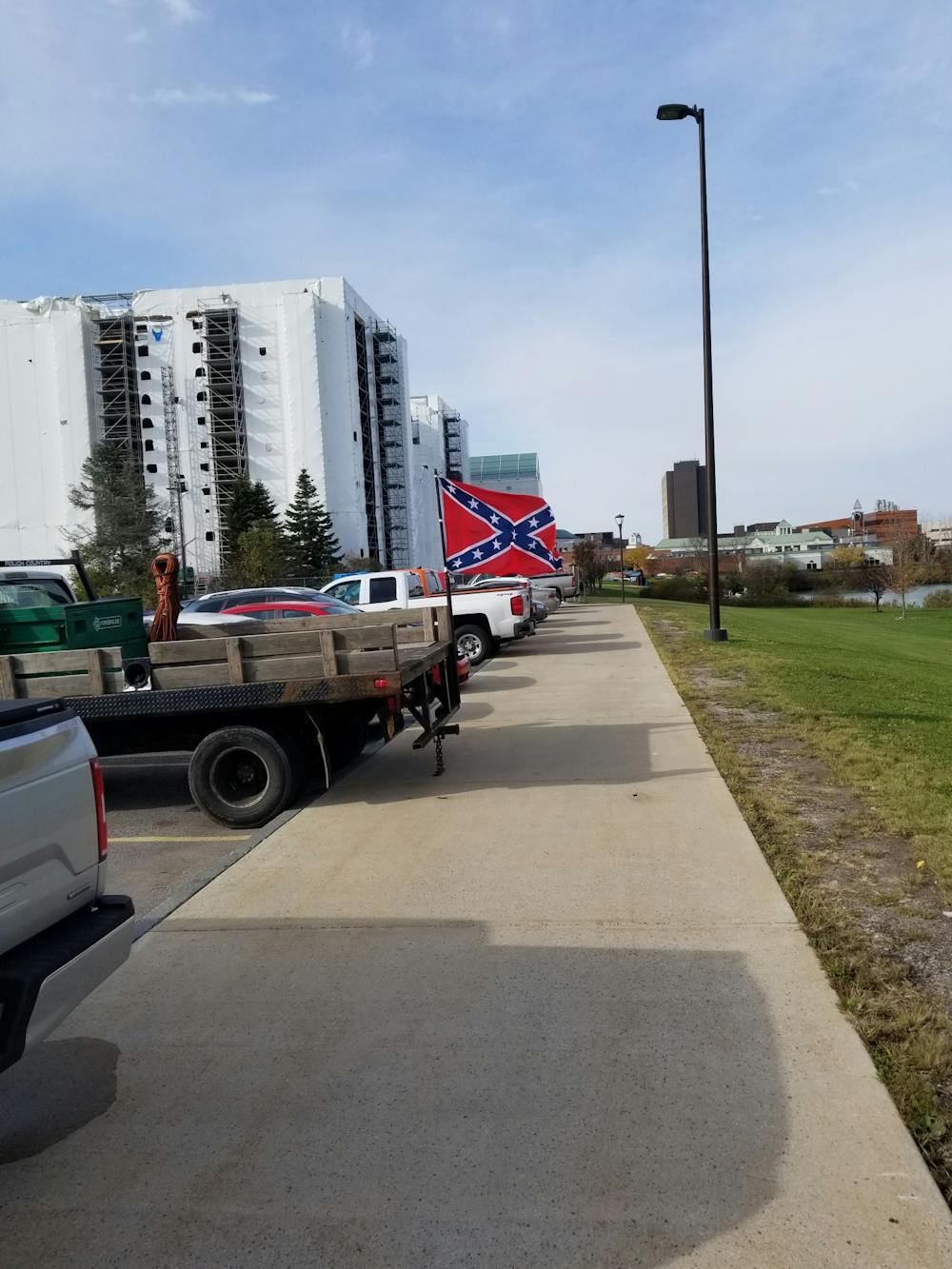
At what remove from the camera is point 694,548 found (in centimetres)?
12594

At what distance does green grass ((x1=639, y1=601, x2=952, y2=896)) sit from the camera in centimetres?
608

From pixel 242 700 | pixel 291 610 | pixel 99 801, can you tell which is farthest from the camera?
pixel 291 610

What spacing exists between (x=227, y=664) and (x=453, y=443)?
419ft

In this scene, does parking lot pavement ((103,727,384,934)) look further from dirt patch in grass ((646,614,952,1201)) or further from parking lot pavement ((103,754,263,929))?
dirt patch in grass ((646,614,952,1201))

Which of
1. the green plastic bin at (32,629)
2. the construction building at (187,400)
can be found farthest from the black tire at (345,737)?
the construction building at (187,400)

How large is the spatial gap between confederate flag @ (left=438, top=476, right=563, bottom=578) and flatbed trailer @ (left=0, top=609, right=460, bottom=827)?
231cm

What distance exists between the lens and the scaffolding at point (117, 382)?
78938 millimetres

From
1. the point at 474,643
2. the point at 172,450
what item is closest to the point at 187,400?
the point at 172,450

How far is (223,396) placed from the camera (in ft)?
262

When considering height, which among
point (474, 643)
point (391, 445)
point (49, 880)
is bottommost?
point (474, 643)

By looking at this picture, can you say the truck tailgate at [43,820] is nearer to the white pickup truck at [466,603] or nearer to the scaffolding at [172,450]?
the white pickup truck at [466,603]

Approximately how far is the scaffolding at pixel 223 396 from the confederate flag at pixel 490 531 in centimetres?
7154

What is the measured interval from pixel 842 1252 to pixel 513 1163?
3.07 ft

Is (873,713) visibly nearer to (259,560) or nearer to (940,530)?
(259,560)
